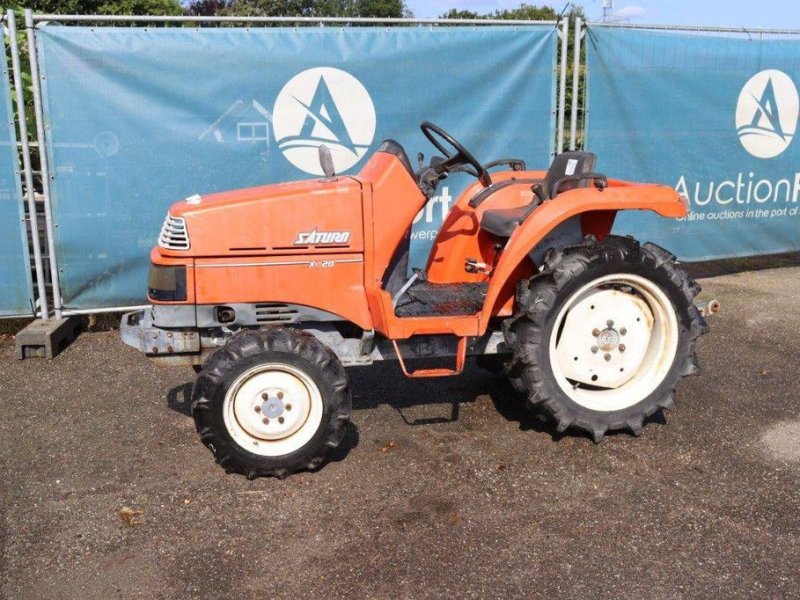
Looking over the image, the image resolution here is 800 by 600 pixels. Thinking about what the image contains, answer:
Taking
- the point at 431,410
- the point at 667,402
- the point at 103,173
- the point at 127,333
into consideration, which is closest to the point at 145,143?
the point at 103,173

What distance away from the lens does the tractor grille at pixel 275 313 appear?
153 inches

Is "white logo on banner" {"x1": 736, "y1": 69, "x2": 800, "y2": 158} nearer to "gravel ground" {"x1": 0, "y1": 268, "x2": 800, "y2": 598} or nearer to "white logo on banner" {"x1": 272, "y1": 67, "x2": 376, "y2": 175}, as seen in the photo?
"gravel ground" {"x1": 0, "y1": 268, "x2": 800, "y2": 598}

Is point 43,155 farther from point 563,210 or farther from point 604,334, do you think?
point 604,334

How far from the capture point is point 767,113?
7375 millimetres

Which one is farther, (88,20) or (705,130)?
(705,130)

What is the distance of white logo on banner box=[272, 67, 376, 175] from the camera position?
19.7 ft

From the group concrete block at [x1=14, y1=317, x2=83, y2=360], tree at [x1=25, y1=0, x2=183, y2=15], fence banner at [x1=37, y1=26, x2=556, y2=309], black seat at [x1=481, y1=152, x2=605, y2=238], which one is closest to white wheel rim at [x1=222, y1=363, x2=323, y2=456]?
black seat at [x1=481, y1=152, x2=605, y2=238]

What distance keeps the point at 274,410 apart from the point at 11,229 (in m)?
3.22

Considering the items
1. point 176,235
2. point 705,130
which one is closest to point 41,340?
point 176,235

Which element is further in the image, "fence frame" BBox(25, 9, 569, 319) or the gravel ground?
"fence frame" BBox(25, 9, 569, 319)

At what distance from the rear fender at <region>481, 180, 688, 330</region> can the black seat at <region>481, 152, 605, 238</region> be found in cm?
14

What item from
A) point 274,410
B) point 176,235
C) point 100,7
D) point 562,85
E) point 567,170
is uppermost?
point 100,7

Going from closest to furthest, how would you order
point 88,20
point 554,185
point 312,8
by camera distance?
point 554,185, point 88,20, point 312,8

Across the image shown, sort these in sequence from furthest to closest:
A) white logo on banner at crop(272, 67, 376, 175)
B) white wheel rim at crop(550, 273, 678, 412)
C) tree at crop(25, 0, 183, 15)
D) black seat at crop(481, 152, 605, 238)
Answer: tree at crop(25, 0, 183, 15) < white logo on banner at crop(272, 67, 376, 175) < black seat at crop(481, 152, 605, 238) < white wheel rim at crop(550, 273, 678, 412)
